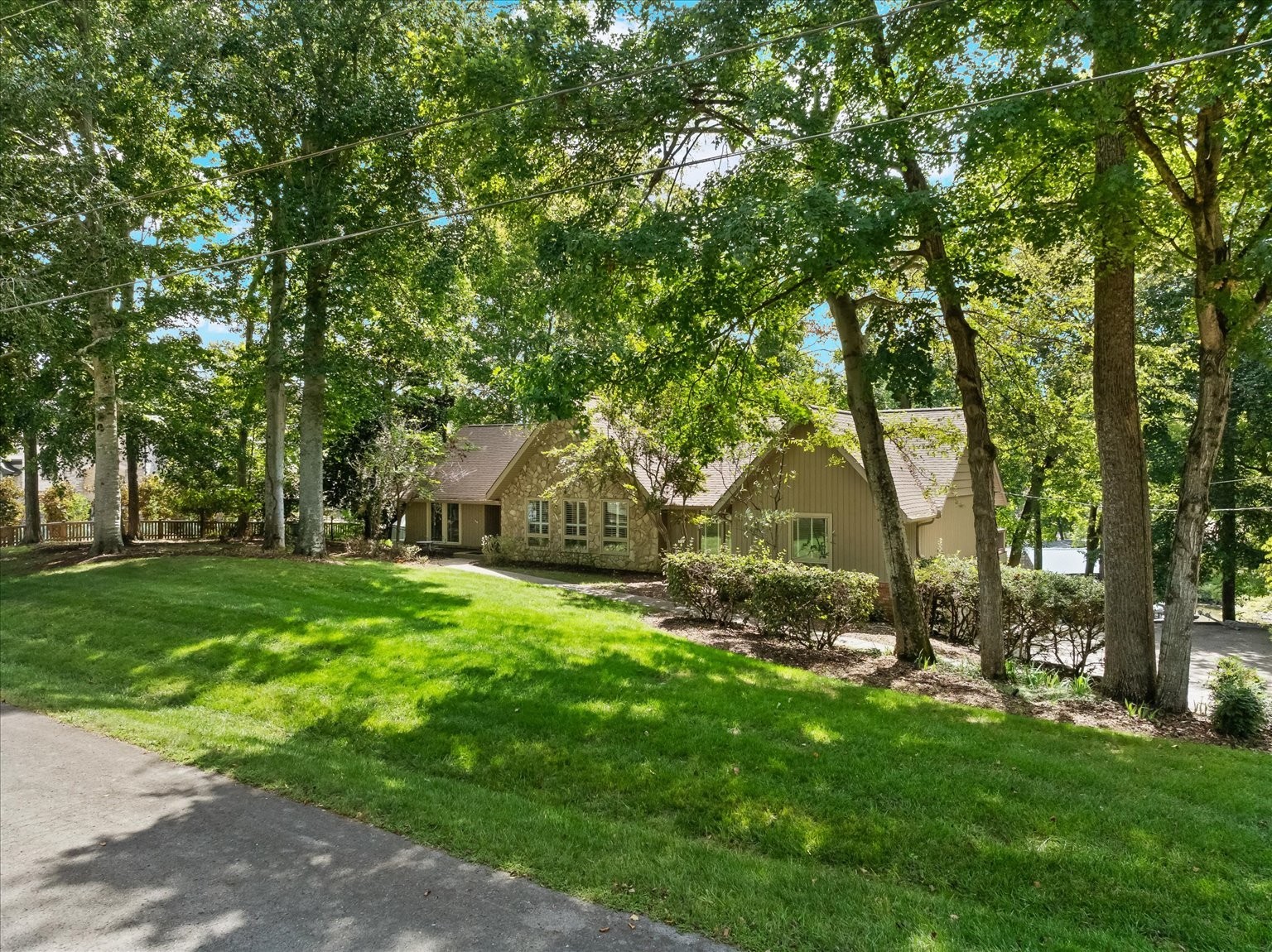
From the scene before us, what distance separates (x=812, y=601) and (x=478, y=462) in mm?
20981

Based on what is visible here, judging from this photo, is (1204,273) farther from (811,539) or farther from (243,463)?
(243,463)

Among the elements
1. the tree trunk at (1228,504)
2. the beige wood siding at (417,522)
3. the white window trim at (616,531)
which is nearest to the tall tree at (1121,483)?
the white window trim at (616,531)

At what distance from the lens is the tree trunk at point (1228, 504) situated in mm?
25766

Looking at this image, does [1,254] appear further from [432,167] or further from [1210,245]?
[1210,245]

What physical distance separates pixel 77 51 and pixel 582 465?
14.1 metres

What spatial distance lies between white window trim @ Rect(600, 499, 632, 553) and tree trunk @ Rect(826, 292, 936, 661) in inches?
495

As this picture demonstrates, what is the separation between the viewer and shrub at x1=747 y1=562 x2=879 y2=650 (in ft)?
35.2

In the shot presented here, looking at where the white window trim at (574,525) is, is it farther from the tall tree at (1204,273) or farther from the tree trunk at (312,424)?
the tall tree at (1204,273)

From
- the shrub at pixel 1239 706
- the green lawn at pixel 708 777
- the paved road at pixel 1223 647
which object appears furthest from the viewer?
the paved road at pixel 1223 647

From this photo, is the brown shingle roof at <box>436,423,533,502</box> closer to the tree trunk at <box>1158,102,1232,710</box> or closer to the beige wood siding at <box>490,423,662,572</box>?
the beige wood siding at <box>490,423,662,572</box>

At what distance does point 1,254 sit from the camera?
49.9 ft

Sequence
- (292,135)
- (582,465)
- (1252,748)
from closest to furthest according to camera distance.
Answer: (1252,748) < (292,135) < (582,465)

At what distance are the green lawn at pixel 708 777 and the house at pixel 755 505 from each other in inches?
292

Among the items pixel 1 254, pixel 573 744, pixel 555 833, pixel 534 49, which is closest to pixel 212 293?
pixel 1 254
